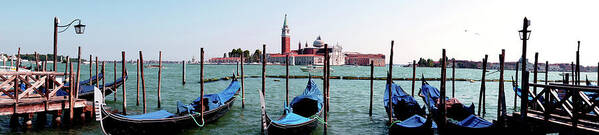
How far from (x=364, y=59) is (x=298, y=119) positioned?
110311 mm

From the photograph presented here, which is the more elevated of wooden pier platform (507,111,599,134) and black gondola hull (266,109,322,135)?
wooden pier platform (507,111,599,134)

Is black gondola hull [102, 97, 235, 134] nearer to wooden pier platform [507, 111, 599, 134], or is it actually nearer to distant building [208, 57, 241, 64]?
wooden pier platform [507, 111, 599, 134]

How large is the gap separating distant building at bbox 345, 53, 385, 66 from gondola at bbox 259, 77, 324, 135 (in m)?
106

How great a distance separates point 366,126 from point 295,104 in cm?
189

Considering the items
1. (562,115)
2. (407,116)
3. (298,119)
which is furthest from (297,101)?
(562,115)

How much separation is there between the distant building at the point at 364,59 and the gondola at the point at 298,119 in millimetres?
105761

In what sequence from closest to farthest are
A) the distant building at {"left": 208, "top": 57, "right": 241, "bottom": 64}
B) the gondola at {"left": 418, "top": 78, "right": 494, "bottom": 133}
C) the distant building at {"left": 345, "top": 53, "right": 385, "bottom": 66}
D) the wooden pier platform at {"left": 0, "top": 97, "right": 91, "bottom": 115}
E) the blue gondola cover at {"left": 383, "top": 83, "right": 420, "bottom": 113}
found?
the gondola at {"left": 418, "top": 78, "right": 494, "bottom": 133}
the wooden pier platform at {"left": 0, "top": 97, "right": 91, "bottom": 115}
the blue gondola cover at {"left": 383, "top": 83, "right": 420, "bottom": 113}
the distant building at {"left": 208, "top": 57, "right": 241, "bottom": 64}
the distant building at {"left": 345, "top": 53, "right": 385, "bottom": 66}

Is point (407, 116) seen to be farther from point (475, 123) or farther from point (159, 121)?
point (159, 121)

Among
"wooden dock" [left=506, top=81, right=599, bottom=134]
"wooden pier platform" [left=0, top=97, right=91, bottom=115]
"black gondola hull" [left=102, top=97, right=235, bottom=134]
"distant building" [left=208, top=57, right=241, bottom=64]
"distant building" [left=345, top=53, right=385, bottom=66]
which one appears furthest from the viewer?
"distant building" [left=345, top=53, right=385, bottom=66]

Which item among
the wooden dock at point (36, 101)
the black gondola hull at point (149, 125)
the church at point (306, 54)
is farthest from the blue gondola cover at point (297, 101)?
the church at point (306, 54)

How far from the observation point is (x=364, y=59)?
11644cm

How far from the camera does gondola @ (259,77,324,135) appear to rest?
23.6 ft

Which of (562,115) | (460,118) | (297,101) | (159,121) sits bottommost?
(460,118)

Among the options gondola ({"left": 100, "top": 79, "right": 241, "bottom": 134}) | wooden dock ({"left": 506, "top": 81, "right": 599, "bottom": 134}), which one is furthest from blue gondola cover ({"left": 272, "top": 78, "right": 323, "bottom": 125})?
wooden dock ({"left": 506, "top": 81, "right": 599, "bottom": 134})
